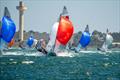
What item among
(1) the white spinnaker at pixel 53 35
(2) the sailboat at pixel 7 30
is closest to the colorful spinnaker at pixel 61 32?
(1) the white spinnaker at pixel 53 35

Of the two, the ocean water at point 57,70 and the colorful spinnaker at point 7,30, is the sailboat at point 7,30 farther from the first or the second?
the ocean water at point 57,70

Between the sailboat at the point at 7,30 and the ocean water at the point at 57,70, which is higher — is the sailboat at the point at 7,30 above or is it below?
above

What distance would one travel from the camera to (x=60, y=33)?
8938cm

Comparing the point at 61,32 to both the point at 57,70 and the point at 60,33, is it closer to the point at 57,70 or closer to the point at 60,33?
the point at 60,33

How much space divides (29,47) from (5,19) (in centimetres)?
10283

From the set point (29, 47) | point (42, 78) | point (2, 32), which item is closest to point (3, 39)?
point (2, 32)

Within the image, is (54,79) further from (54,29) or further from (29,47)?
(29,47)

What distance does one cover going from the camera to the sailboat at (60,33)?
8925 cm

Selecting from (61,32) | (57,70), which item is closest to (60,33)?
(61,32)

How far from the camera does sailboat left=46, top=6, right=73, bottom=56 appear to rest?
293 ft

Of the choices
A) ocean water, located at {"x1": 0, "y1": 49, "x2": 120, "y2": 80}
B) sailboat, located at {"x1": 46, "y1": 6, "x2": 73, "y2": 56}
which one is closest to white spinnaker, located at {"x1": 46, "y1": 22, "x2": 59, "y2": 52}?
sailboat, located at {"x1": 46, "y1": 6, "x2": 73, "y2": 56}

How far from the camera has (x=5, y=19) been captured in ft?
290

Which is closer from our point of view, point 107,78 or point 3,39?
point 107,78

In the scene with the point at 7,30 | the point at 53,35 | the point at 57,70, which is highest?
the point at 7,30
